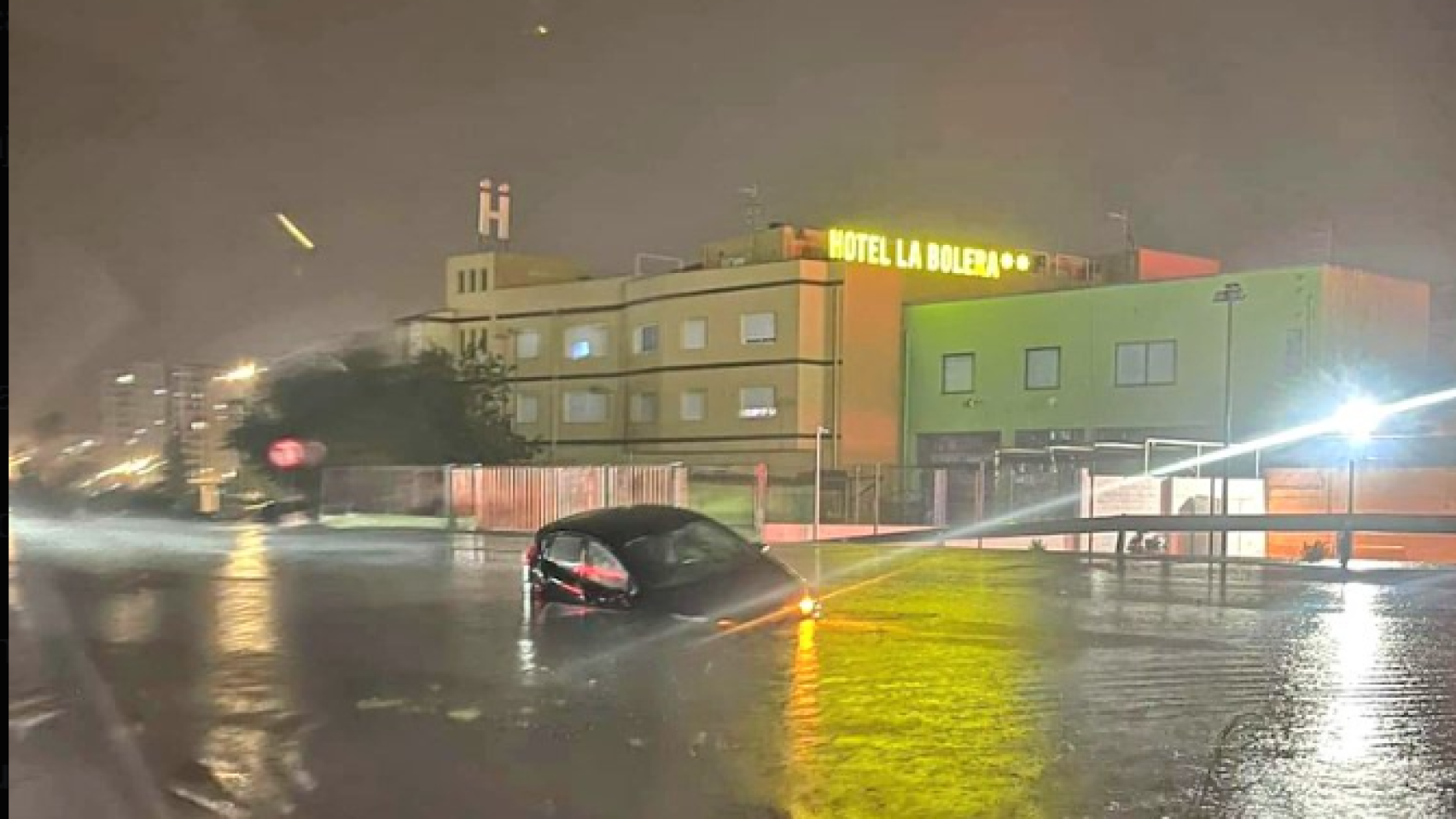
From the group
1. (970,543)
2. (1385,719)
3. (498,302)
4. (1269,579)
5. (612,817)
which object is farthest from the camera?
(498,302)

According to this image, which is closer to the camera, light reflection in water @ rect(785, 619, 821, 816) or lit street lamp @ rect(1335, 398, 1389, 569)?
light reflection in water @ rect(785, 619, 821, 816)

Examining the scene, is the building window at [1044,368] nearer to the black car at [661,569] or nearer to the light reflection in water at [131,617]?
the black car at [661,569]

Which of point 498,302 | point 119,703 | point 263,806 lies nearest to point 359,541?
point 119,703

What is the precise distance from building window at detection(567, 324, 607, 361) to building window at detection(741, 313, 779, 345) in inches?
316

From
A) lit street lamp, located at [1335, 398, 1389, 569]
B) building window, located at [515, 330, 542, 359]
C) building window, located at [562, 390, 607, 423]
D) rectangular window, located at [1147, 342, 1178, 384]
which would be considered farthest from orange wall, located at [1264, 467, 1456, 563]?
building window, located at [515, 330, 542, 359]

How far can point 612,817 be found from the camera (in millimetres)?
6367

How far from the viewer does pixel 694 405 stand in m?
52.7

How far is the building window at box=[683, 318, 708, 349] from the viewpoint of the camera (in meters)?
52.0

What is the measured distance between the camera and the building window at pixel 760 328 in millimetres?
49531

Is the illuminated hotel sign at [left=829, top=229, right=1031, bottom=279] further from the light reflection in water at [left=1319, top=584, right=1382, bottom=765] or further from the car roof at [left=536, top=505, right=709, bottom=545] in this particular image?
the car roof at [left=536, top=505, right=709, bottom=545]

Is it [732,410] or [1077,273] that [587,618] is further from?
[1077,273]

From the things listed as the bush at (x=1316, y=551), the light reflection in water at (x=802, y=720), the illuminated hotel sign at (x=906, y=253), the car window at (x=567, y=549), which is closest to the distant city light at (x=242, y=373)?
the illuminated hotel sign at (x=906, y=253)

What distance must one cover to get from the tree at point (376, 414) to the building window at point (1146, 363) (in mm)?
20154

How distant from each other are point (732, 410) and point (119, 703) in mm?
41617
